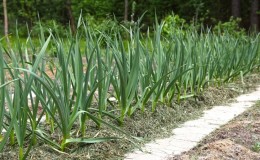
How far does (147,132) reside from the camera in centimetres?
302

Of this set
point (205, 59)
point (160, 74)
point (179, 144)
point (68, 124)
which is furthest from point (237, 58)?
point (68, 124)

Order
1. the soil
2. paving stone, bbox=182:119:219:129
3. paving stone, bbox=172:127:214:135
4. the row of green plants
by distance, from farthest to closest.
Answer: paving stone, bbox=182:119:219:129, paving stone, bbox=172:127:214:135, the soil, the row of green plants

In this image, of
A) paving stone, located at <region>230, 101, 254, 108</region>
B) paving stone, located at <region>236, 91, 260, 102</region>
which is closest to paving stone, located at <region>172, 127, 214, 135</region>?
paving stone, located at <region>230, 101, 254, 108</region>

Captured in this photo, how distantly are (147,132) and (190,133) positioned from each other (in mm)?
309

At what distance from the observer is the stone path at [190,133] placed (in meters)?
2.56

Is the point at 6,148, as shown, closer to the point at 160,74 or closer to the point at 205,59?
the point at 160,74

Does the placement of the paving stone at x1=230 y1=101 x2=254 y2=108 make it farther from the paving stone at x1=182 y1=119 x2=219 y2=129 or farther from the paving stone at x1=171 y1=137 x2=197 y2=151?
the paving stone at x1=171 y1=137 x2=197 y2=151

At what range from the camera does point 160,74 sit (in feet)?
11.4

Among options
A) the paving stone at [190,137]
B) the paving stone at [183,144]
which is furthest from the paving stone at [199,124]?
the paving stone at [183,144]

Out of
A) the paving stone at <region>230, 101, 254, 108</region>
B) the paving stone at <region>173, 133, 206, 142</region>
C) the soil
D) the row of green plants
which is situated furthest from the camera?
the paving stone at <region>230, 101, 254, 108</region>

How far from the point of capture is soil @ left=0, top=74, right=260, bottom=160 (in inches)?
93.8

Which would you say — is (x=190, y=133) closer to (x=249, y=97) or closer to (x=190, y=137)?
(x=190, y=137)

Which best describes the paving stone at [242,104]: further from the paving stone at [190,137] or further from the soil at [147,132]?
the paving stone at [190,137]

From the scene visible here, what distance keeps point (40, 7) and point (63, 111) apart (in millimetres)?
17562
